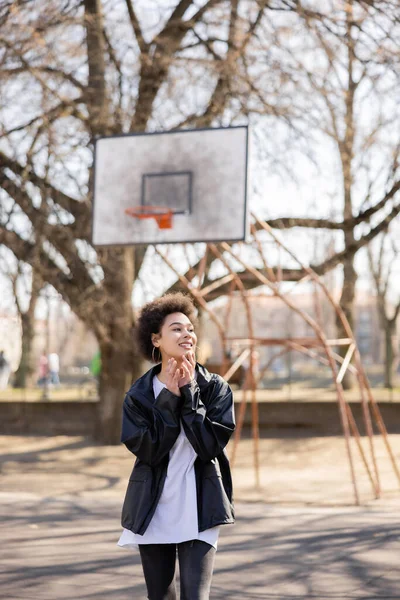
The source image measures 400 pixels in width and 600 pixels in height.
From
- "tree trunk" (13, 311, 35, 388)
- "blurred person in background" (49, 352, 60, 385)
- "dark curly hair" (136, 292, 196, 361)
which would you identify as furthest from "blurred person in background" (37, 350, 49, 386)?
"dark curly hair" (136, 292, 196, 361)

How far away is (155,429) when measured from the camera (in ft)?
11.8

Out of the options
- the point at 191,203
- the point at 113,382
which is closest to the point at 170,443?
the point at 191,203

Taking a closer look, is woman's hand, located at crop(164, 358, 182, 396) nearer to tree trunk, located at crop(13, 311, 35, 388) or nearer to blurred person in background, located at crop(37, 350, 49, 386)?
tree trunk, located at crop(13, 311, 35, 388)

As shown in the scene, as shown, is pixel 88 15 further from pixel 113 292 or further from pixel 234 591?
pixel 234 591

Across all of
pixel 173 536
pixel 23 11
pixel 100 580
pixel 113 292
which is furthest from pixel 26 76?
pixel 173 536

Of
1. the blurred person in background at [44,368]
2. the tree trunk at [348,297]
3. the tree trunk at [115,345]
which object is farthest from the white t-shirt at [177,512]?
the blurred person in background at [44,368]

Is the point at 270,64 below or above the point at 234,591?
above

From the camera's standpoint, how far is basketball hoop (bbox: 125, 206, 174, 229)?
11.9m

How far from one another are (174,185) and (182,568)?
345 inches

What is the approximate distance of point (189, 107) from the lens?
15391 mm

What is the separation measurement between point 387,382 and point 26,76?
14835 mm

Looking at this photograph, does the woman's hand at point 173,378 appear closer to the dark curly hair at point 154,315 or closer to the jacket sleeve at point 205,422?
the jacket sleeve at point 205,422

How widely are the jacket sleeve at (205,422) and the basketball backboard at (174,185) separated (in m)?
7.42

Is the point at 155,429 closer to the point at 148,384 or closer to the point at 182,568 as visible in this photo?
the point at 148,384
